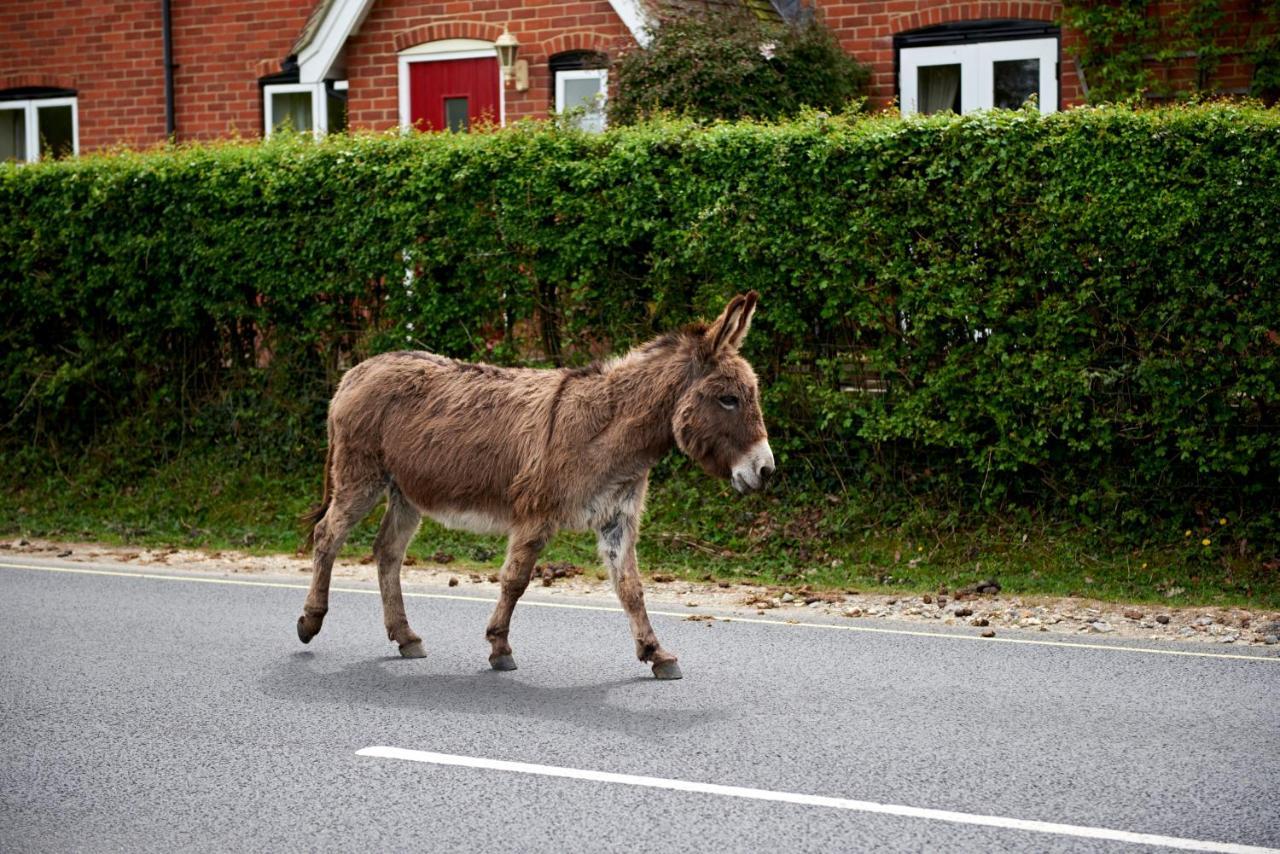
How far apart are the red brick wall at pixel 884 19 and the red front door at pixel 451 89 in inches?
164

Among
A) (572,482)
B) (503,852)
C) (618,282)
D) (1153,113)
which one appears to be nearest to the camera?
(503,852)

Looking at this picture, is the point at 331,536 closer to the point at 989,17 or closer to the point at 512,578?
the point at 512,578

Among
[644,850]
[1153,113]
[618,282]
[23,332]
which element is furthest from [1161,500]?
[23,332]

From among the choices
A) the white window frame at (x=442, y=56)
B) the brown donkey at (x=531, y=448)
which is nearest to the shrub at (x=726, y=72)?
the white window frame at (x=442, y=56)

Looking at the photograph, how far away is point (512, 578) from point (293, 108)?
1527 cm

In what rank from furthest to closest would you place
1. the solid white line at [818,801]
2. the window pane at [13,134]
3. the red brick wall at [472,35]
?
the window pane at [13,134] → the red brick wall at [472,35] → the solid white line at [818,801]

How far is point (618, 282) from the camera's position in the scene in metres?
13.1

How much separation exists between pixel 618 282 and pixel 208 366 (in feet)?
15.0

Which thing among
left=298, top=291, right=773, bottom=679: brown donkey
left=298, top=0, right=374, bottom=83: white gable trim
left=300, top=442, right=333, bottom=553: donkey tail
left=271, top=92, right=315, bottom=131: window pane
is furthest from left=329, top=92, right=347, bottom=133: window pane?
left=298, top=291, right=773, bottom=679: brown donkey

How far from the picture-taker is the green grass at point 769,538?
433 inches

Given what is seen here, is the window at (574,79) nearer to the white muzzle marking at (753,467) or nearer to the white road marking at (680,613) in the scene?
the white road marking at (680,613)

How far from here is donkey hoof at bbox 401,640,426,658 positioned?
8914 millimetres

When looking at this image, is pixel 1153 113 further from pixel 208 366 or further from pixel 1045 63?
pixel 208 366

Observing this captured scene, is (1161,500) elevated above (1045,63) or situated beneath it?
situated beneath
